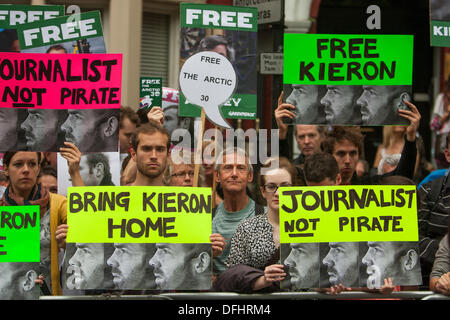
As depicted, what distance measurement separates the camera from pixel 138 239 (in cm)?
477

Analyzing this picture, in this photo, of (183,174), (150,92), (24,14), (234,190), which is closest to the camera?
(234,190)

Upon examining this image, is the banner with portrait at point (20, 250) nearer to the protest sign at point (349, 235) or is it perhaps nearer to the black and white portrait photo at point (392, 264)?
the protest sign at point (349, 235)

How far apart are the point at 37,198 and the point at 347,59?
208 centimetres

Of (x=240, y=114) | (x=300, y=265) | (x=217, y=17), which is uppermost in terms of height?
(x=217, y=17)

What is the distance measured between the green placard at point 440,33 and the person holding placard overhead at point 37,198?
258 centimetres

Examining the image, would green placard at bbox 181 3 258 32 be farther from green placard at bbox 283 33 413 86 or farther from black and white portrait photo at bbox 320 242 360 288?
black and white portrait photo at bbox 320 242 360 288

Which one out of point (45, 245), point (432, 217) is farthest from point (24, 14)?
point (432, 217)

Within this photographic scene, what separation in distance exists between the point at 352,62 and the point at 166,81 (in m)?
6.26

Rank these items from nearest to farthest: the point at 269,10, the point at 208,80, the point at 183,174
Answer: the point at 208,80 → the point at 183,174 → the point at 269,10

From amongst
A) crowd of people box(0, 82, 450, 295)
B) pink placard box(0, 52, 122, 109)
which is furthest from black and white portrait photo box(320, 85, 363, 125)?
pink placard box(0, 52, 122, 109)

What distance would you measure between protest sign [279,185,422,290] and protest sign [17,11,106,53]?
1699mm

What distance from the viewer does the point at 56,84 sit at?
Result: 528cm

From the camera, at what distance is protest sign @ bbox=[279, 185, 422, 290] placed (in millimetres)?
4793

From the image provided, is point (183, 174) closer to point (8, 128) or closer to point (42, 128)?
point (42, 128)
